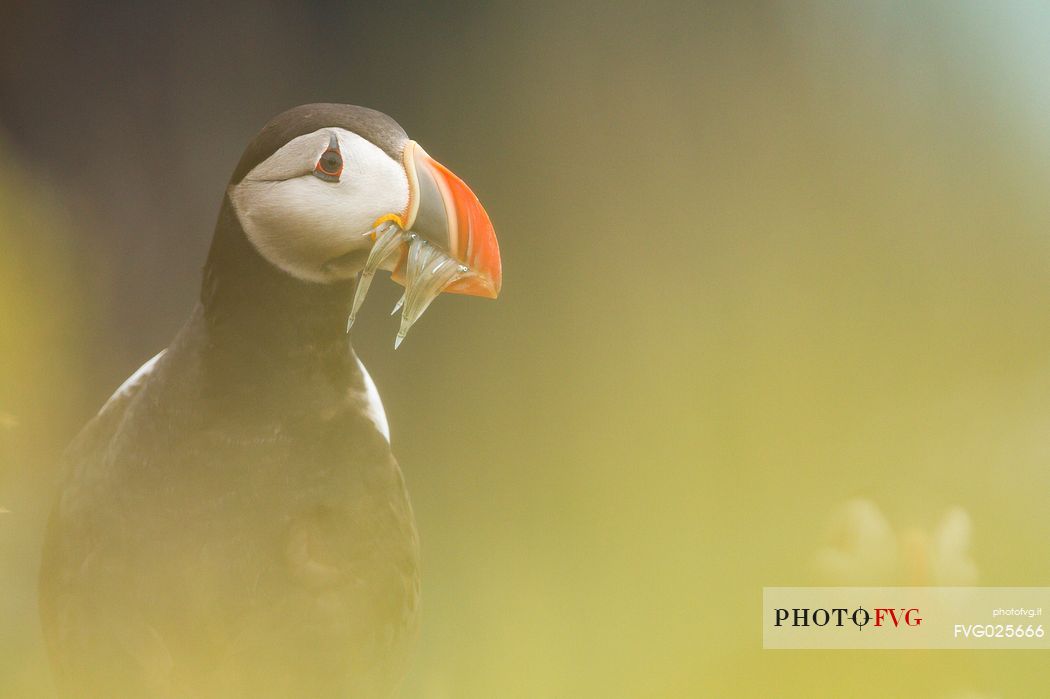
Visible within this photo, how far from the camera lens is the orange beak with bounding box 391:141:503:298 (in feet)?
3.16

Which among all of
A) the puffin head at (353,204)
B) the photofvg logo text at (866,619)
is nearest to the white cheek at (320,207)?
the puffin head at (353,204)

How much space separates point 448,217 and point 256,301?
0.76 ft

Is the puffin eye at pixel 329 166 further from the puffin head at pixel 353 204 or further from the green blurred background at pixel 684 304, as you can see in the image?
the green blurred background at pixel 684 304

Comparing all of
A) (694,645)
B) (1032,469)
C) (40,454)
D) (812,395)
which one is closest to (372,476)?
(40,454)

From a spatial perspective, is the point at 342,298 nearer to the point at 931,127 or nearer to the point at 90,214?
the point at 90,214

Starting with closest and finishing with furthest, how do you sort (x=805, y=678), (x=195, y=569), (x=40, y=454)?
(x=195, y=569)
(x=40, y=454)
(x=805, y=678)

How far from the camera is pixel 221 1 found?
4.10ft

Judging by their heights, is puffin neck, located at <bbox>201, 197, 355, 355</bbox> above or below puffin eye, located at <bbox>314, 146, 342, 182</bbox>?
below

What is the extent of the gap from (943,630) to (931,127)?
2.43 ft

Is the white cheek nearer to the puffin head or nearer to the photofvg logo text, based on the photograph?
the puffin head

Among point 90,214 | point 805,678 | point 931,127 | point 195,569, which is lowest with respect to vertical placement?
point 805,678

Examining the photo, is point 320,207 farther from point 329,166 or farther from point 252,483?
point 252,483

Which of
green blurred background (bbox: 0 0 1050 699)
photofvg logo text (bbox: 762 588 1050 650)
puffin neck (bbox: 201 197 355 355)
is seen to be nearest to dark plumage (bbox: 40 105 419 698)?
puffin neck (bbox: 201 197 355 355)

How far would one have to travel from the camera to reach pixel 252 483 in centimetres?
102
